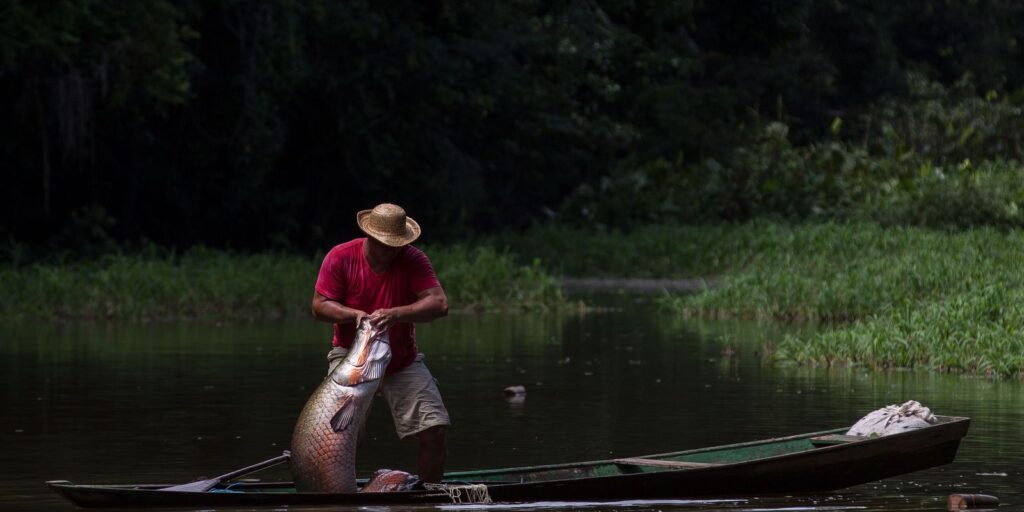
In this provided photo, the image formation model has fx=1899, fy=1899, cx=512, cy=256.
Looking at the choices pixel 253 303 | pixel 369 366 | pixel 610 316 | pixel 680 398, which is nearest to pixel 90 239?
pixel 253 303

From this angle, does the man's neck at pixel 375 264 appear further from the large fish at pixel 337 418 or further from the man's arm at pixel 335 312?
the large fish at pixel 337 418

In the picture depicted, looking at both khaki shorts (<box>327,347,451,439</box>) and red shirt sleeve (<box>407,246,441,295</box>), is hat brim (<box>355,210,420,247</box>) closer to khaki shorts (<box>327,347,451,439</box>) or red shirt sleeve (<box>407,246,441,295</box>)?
red shirt sleeve (<box>407,246,441,295</box>)

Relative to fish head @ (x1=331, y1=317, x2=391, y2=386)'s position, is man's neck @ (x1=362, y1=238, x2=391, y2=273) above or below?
A: above

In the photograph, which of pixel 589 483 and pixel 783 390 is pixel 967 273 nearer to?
pixel 783 390

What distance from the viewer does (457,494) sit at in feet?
33.9

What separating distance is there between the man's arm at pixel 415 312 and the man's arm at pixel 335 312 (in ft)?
0.37

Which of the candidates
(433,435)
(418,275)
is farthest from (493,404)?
(418,275)

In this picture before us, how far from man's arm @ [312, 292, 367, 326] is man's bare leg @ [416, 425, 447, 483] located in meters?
0.77

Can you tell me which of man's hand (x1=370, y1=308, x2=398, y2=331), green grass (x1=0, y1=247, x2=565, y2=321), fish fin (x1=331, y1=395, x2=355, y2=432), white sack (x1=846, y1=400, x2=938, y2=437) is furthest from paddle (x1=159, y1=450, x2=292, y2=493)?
green grass (x1=0, y1=247, x2=565, y2=321)

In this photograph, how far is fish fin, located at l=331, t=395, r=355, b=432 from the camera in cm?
1025

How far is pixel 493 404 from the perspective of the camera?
16375 mm

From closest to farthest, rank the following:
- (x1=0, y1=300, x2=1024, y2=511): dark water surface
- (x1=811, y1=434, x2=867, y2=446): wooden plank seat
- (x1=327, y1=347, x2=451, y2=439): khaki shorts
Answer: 1. (x1=327, y1=347, x2=451, y2=439): khaki shorts
2. (x1=811, y1=434, x2=867, y2=446): wooden plank seat
3. (x1=0, y1=300, x2=1024, y2=511): dark water surface

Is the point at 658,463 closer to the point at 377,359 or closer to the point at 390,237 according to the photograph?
the point at 377,359

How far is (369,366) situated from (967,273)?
50.8ft
